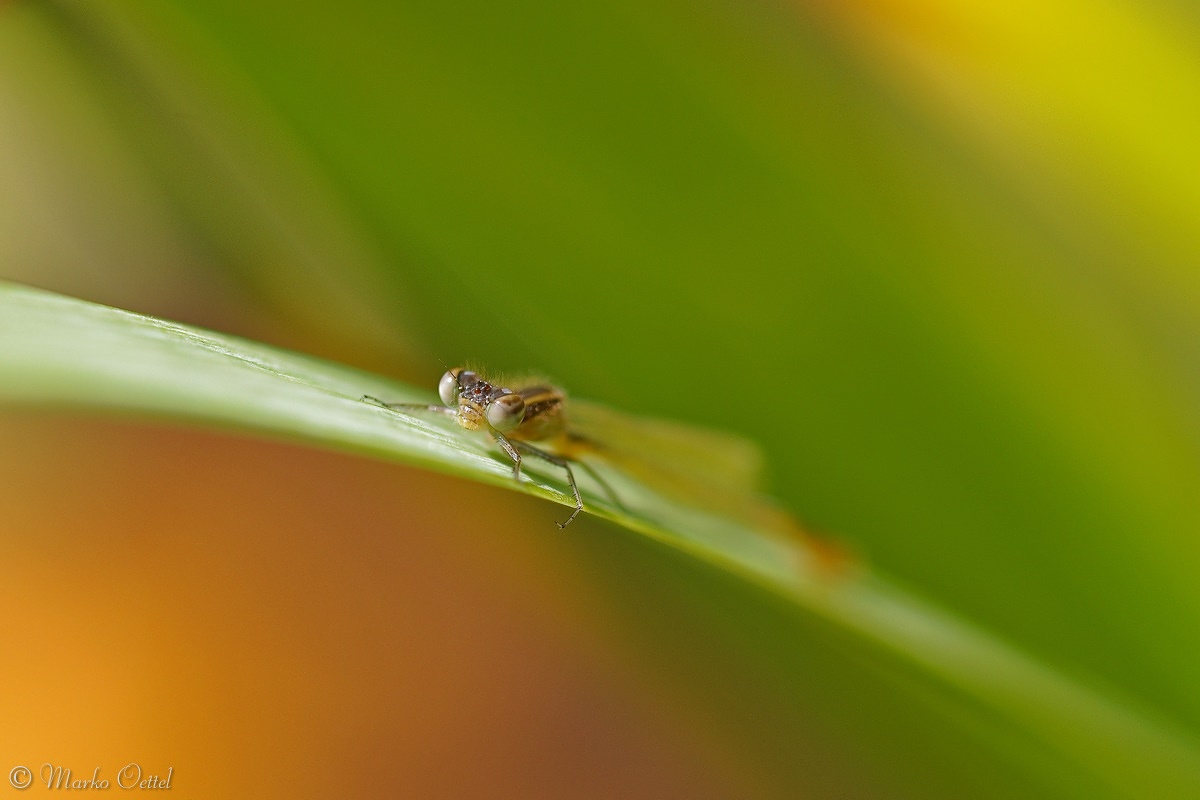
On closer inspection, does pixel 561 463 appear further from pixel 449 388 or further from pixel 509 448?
pixel 449 388

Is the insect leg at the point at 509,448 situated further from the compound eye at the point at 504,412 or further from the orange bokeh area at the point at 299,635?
the orange bokeh area at the point at 299,635

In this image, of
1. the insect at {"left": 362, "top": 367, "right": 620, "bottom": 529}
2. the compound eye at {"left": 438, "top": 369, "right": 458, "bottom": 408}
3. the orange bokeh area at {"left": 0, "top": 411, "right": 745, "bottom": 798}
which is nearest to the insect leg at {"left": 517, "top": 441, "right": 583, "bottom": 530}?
the insect at {"left": 362, "top": 367, "right": 620, "bottom": 529}

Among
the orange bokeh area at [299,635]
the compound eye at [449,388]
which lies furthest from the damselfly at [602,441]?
the orange bokeh area at [299,635]

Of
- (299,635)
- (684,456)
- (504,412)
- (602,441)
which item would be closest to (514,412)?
(504,412)

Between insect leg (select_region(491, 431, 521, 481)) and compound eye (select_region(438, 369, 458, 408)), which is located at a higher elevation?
compound eye (select_region(438, 369, 458, 408))

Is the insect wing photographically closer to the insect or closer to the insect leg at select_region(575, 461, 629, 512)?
the insect

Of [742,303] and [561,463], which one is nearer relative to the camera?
[561,463]

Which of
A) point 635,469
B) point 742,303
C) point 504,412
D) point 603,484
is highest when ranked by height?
point 742,303

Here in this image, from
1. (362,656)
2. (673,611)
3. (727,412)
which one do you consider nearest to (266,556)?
(362,656)
